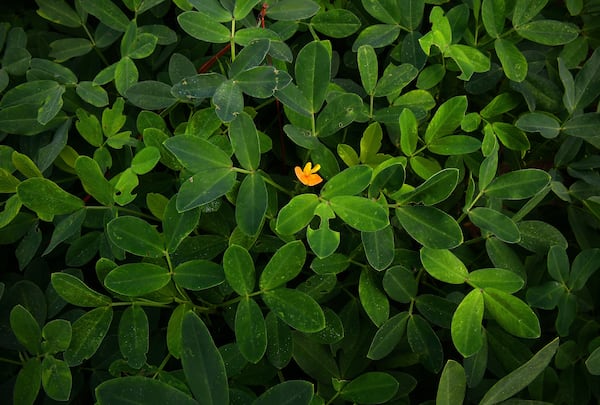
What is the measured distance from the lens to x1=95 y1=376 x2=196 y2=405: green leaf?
69 centimetres

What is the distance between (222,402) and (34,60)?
0.76 m

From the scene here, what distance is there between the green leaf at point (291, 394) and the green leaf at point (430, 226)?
29 cm

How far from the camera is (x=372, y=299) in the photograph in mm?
941

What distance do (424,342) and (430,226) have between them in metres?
0.19

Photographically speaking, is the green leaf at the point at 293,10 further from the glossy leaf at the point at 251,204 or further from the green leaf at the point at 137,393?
the green leaf at the point at 137,393

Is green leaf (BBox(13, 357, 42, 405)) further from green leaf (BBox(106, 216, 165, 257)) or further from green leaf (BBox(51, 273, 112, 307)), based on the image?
green leaf (BBox(106, 216, 165, 257))

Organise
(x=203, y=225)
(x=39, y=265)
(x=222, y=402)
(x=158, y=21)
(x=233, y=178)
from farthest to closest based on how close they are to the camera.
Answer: (x=158, y=21) < (x=39, y=265) < (x=203, y=225) < (x=233, y=178) < (x=222, y=402)

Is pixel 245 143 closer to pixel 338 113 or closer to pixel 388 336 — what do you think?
pixel 338 113

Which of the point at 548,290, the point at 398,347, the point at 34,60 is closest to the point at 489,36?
the point at 548,290

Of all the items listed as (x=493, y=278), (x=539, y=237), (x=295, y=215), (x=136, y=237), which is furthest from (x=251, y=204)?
(x=539, y=237)

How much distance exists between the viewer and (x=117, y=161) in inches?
43.4

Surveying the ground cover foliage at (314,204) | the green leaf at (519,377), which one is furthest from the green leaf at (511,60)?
the green leaf at (519,377)

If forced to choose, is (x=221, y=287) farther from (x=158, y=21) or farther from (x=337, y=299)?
(x=158, y=21)

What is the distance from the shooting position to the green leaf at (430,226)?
87 centimetres
